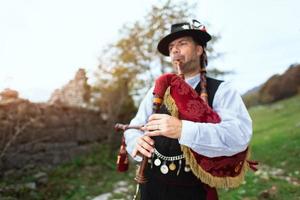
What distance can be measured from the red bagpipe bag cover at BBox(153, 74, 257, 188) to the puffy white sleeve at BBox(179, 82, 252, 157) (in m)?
0.06

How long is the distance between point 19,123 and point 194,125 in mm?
5839

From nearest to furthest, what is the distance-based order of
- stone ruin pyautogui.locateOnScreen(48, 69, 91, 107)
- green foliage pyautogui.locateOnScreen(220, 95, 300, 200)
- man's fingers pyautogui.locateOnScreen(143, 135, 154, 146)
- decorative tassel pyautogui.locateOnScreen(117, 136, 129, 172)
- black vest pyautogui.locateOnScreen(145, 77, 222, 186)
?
man's fingers pyautogui.locateOnScreen(143, 135, 154, 146)
black vest pyautogui.locateOnScreen(145, 77, 222, 186)
decorative tassel pyautogui.locateOnScreen(117, 136, 129, 172)
green foliage pyautogui.locateOnScreen(220, 95, 300, 200)
stone ruin pyautogui.locateOnScreen(48, 69, 91, 107)

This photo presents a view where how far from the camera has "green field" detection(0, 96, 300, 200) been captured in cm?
626

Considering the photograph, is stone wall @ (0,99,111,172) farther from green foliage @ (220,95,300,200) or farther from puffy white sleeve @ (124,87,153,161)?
puffy white sleeve @ (124,87,153,161)

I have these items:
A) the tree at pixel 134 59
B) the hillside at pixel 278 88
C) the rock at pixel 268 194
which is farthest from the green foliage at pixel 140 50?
the hillside at pixel 278 88

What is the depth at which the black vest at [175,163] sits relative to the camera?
2.54 meters

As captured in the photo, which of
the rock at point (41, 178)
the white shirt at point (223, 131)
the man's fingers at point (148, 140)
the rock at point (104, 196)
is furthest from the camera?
the rock at point (41, 178)

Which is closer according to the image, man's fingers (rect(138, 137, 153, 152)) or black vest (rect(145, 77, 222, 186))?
man's fingers (rect(138, 137, 153, 152))

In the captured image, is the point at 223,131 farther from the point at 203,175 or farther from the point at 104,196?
the point at 104,196

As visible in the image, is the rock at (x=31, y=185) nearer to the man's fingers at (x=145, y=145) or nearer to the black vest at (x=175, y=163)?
the black vest at (x=175, y=163)

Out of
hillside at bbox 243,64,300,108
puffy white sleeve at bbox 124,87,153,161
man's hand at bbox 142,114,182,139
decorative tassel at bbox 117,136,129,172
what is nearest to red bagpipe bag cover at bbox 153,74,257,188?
man's hand at bbox 142,114,182,139

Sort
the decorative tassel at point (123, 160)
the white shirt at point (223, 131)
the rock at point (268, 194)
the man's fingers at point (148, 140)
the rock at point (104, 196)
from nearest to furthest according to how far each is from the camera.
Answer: the white shirt at point (223, 131) → the man's fingers at point (148, 140) → the decorative tassel at point (123, 160) → the rock at point (268, 194) → the rock at point (104, 196)

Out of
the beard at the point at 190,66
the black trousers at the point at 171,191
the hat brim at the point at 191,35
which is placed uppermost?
the hat brim at the point at 191,35

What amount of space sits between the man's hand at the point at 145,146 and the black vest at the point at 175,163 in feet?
0.69
